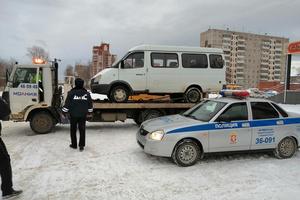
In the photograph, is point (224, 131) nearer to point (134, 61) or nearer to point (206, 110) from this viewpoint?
point (206, 110)

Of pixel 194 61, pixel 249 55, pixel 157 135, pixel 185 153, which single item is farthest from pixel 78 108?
pixel 249 55

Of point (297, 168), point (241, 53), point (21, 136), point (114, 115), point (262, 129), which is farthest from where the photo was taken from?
point (241, 53)

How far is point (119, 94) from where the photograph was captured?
36.0ft

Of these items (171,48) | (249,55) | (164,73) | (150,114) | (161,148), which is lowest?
(161,148)

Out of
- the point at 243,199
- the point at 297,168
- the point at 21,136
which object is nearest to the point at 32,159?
the point at 21,136

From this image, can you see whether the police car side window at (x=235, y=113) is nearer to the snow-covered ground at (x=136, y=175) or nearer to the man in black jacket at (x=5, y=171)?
the snow-covered ground at (x=136, y=175)

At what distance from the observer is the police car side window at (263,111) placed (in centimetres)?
702

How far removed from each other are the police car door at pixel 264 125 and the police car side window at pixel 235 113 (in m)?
0.21

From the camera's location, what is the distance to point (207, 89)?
1181 cm

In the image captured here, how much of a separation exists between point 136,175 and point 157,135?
40.0 inches

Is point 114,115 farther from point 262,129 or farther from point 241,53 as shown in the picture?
point 241,53

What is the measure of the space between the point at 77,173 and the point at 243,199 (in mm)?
3163

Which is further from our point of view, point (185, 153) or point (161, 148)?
point (185, 153)

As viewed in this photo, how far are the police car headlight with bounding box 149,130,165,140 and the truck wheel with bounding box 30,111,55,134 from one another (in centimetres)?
489
